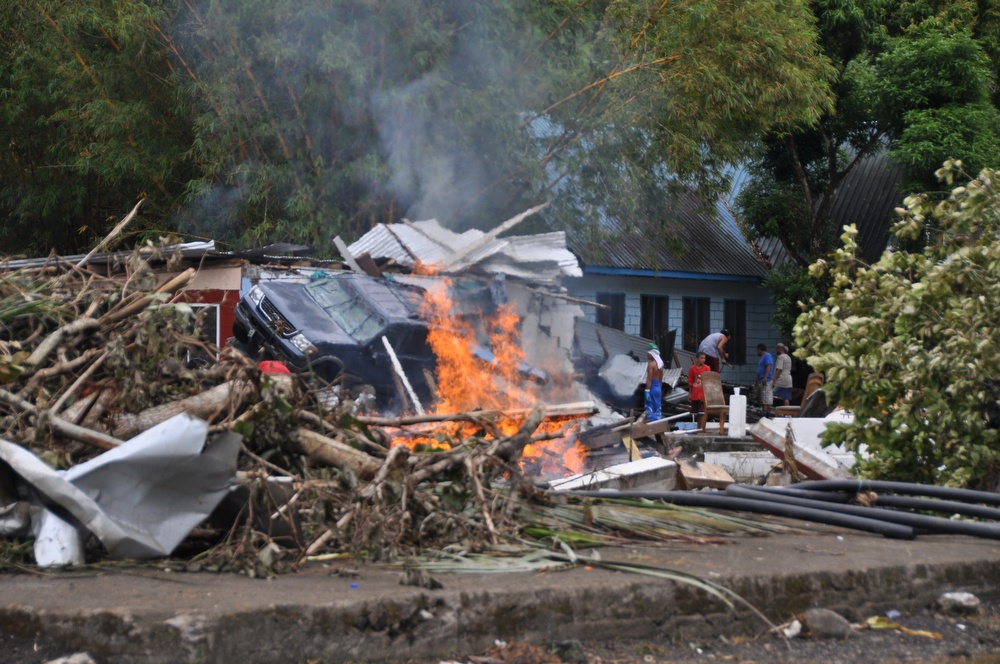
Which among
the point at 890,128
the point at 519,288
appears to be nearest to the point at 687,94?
the point at 519,288

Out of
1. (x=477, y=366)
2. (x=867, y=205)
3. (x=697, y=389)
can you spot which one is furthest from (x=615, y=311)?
(x=477, y=366)

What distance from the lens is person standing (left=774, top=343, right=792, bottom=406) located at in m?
20.3

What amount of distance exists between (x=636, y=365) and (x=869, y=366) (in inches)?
372

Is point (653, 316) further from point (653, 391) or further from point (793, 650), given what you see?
point (793, 650)

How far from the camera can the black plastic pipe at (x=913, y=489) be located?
17.9 feet

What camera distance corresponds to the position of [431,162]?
15.1 meters

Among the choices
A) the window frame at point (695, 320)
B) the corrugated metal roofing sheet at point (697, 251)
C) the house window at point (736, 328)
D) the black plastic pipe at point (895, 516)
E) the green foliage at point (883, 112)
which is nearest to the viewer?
the black plastic pipe at point (895, 516)

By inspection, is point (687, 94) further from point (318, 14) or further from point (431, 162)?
point (318, 14)

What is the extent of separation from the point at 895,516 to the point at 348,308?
759 cm

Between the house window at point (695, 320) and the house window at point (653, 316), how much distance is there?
72cm

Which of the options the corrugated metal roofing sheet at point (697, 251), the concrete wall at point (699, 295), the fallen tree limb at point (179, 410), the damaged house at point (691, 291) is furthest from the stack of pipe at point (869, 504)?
the concrete wall at point (699, 295)

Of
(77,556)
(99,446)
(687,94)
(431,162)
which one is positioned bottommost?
(77,556)

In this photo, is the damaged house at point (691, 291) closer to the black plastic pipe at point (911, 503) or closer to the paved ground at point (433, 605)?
the black plastic pipe at point (911, 503)

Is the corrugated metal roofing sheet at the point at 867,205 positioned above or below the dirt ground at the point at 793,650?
above
